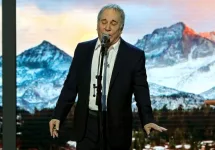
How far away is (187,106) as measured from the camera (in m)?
4.39

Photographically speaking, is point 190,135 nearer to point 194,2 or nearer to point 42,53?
point 194,2

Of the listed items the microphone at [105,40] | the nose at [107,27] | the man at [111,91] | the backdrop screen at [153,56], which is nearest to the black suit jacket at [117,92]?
the man at [111,91]

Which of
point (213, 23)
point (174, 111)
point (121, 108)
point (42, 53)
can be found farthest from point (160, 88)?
point (121, 108)

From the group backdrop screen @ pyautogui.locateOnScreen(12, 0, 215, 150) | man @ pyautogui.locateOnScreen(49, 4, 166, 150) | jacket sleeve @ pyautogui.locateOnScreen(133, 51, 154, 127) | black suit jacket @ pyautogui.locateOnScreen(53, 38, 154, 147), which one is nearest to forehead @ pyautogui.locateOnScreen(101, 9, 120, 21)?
man @ pyautogui.locateOnScreen(49, 4, 166, 150)

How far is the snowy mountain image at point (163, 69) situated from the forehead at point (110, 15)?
1166 millimetres

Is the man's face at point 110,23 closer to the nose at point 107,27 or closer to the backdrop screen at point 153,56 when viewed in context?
the nose at point 107,27

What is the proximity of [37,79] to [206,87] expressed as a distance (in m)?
1.31

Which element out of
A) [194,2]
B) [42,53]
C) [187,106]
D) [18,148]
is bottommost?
[18,148]

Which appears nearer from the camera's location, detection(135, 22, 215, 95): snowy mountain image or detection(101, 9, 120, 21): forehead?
detection(101, 9, 120, 21): forehead

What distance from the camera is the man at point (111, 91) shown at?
10.3 feet

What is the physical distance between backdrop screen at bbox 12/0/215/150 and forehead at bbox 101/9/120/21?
115 cm

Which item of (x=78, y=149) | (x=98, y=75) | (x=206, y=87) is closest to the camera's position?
(x=98, y=75)

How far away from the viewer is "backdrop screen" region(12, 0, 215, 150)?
436 cm

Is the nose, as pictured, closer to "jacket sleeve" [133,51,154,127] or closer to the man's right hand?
"jacket sleeve" [133,51,154,127]
